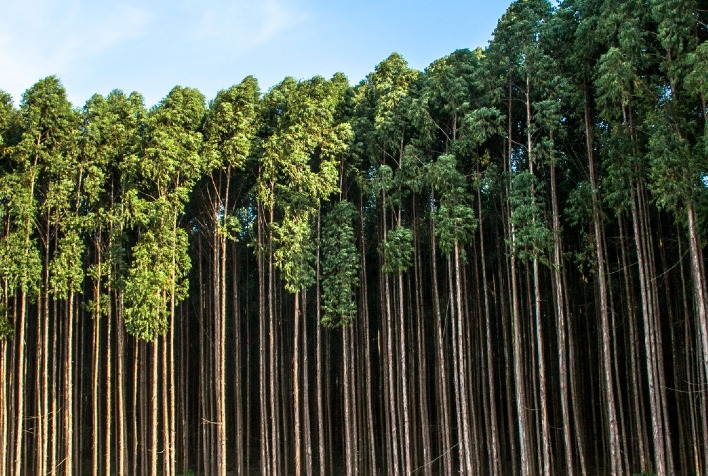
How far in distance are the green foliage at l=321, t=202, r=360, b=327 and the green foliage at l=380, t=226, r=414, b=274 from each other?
0.90 m

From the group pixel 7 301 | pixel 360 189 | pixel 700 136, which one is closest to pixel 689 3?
pixel 700 136

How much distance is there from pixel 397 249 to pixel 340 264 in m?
1.46

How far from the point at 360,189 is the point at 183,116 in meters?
4.29

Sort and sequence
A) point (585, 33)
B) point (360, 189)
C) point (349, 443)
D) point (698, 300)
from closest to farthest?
point (698, 300)
point (585, 33)
point (349, 443)
point (360, 189)

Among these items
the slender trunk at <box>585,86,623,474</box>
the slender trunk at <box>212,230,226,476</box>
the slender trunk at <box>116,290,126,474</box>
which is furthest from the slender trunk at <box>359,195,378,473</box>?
the slender trunk at <box>116,290,126,474</box>

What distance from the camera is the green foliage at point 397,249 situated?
14148mm

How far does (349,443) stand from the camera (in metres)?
14.3

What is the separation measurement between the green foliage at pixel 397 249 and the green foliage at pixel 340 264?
90 centimetres

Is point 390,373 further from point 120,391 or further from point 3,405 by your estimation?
point 3,405

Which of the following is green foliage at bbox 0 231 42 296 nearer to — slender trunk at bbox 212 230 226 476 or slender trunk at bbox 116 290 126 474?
slender trunk at bbox 116 290 126 474

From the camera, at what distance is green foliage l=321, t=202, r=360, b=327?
14805 mm

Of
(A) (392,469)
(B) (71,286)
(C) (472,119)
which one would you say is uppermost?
(C) (472,119)

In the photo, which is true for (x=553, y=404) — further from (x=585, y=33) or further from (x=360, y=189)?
(x=585, y=33)

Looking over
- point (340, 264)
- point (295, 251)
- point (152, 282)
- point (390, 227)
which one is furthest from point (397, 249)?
point (152, 282)
